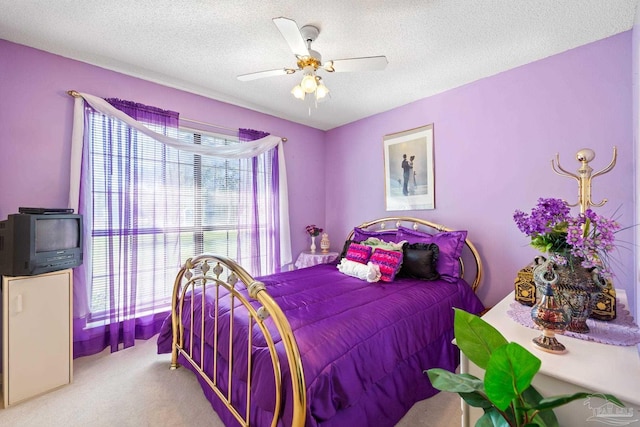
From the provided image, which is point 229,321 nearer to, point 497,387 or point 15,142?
point 497,387

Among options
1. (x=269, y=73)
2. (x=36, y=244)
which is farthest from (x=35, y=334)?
(x=269, y=73)

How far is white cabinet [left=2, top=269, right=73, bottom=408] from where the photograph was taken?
175 centimetres

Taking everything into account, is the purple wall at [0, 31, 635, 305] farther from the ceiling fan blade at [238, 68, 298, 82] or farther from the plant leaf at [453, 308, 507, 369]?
the plant leaf at [453, 308, 507, 369]

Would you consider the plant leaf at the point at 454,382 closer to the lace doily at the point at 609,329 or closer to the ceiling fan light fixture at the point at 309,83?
the lace doily at the point at 609,329

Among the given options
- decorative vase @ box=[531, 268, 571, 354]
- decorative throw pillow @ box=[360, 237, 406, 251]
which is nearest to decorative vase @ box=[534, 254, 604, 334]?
decorative vase @ box=[531, 268, 571, 354]

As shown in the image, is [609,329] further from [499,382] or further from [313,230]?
[313,230]

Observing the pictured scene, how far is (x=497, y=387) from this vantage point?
2.13 ft

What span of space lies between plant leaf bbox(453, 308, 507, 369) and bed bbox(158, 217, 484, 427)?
650mm

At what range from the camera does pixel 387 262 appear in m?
2.49

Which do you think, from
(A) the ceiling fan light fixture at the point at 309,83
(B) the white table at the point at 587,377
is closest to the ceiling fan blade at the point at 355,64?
(A) the ceiling fan light fixture at the point at 309,83

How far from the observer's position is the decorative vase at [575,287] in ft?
3.39

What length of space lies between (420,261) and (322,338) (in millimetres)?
1470

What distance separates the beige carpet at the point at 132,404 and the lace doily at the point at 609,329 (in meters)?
0.89

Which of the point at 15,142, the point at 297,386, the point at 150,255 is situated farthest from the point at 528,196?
the point at 15,142
